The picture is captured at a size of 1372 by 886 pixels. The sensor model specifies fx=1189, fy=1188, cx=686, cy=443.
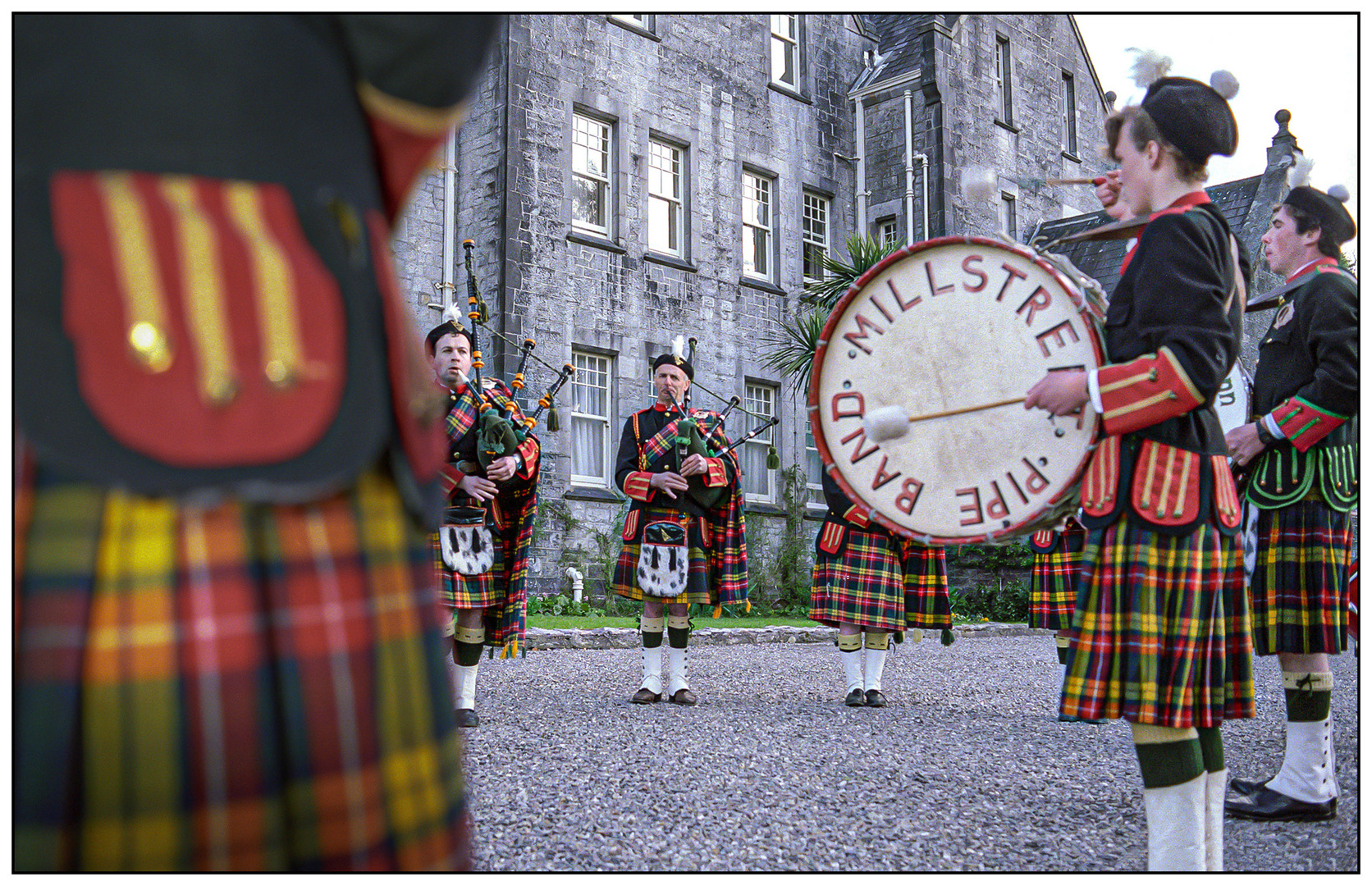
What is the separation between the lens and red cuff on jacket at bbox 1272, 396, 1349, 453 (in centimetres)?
339

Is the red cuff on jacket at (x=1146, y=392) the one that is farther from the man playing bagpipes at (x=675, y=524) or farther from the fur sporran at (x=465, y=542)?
the man playing bagpipes at (x=675, y=524)

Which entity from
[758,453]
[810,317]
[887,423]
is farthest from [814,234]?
[887,423]

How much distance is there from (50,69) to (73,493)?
1.32 feet

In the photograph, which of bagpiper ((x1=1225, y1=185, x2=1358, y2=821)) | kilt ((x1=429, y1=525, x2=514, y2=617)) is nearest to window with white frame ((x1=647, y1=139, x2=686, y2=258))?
kilt ((x1=429, y1=525, x2=514, y2=617))

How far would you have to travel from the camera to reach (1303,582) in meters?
3.45

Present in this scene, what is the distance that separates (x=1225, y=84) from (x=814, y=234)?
49.1ft

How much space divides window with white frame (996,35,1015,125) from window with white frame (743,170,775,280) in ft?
17.1

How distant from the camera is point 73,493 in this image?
1062mm

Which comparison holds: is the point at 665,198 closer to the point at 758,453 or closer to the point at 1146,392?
the point at 758,453

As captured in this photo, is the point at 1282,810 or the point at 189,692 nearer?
the point at 189,692

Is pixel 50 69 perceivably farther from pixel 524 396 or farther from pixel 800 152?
pixel 800 152

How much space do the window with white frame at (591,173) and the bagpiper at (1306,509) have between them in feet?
37.4

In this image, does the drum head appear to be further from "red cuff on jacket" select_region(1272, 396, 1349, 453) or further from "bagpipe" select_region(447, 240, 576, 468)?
"bagpipe" select_region(447, 240, 576, 468)

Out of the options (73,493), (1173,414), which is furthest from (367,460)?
(1173,414)
